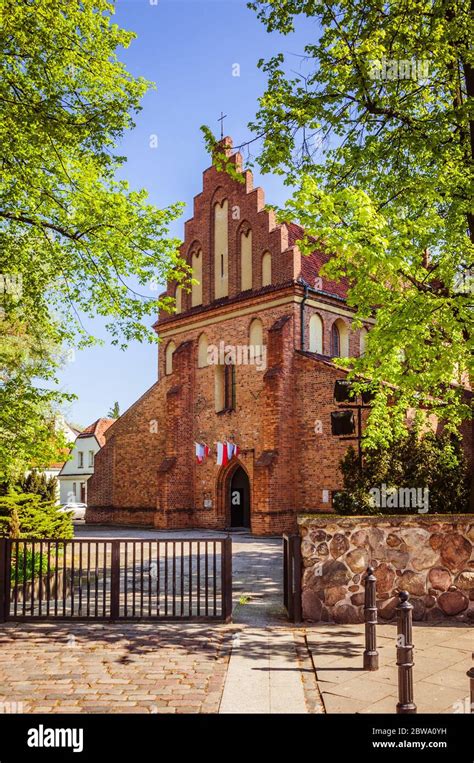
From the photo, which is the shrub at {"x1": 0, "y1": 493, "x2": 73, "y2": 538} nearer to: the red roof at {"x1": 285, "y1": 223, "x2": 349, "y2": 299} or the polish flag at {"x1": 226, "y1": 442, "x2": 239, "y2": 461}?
the polish flag at {"x1": 226, "y1": 442, "x2": 239, "y2": 461}

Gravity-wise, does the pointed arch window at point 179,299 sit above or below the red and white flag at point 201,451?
above

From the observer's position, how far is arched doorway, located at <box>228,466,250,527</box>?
84.8 feet

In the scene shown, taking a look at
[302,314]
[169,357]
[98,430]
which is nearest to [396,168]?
[302,314]

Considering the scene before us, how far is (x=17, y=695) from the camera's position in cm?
533

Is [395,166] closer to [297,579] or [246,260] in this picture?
[297,579]

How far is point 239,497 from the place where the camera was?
1021 inches

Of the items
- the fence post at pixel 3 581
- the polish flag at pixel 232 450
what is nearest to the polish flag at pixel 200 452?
the polish flag at pixel 232 450

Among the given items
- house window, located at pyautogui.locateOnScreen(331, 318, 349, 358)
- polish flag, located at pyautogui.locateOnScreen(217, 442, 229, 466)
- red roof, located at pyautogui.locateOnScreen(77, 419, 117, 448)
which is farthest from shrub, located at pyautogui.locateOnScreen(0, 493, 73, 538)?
red roof, located at pyautogui.locateOnScreen(77, 419, 117, 448)

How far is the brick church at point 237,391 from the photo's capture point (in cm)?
2261

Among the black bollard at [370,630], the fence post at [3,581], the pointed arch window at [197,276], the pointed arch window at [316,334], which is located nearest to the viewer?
the black bollard at [370,630]

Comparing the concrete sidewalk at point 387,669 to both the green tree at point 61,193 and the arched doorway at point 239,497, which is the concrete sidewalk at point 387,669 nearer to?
the green tree at point 61,193

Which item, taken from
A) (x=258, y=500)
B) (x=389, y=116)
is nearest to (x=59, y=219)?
(x=389, y=116)

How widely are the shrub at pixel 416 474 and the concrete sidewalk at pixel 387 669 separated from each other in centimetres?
506

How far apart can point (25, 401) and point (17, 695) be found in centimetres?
638
